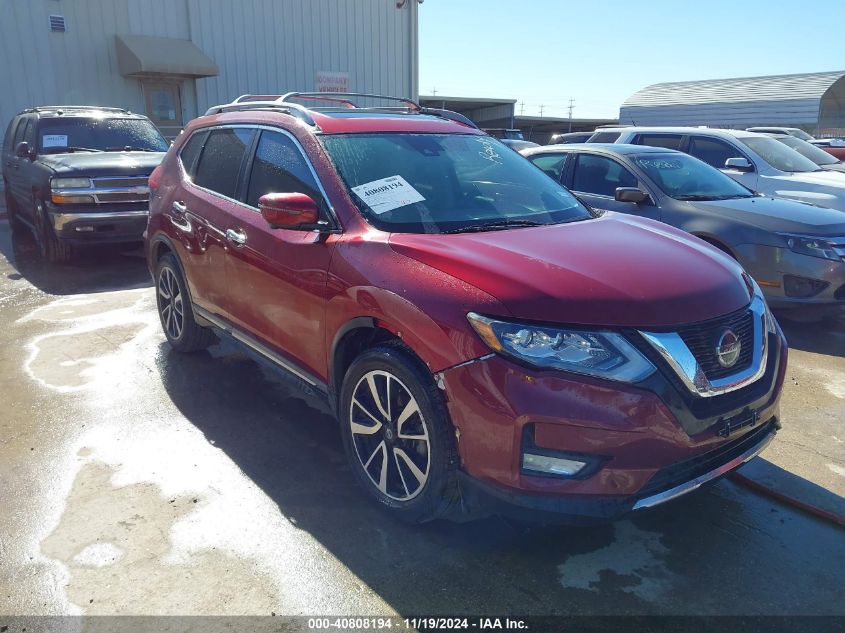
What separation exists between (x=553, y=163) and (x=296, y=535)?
17.8ft

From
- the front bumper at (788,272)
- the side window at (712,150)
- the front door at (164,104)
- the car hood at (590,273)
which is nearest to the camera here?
the car hood at (590,273)

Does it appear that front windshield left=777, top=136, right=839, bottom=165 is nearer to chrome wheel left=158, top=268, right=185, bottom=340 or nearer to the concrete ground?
the concrete ground

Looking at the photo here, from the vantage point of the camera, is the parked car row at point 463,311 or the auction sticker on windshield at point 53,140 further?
the auction sticker on windshield at point 53,140

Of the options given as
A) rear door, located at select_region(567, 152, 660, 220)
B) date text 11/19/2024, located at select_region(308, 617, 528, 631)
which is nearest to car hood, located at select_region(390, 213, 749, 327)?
date text 11/19/2024, located at select_region(308, 617, 528, 631)

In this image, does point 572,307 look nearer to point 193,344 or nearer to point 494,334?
point 494,334

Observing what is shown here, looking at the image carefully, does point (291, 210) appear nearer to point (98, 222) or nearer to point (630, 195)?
point (630, 195)

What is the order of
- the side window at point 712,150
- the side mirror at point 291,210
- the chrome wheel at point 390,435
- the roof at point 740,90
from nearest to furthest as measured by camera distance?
the chrome wheel at point 390,435 < the side mirror at point 291,210 < the side window at point 712,150 < the roof at point 740,90

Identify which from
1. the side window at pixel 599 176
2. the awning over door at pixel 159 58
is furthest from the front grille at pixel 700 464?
the awning over door at pixel 159 58

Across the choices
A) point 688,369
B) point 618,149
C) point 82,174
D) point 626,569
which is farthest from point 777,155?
Result: point 82,174

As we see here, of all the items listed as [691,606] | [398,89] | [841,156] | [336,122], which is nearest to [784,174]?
[336,122]

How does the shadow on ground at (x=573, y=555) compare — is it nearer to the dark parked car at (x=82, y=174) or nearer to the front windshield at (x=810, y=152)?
the dark parked car at (x=82, y=174)

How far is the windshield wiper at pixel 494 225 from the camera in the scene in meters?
3.22

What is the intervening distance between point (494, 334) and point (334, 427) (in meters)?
1.86

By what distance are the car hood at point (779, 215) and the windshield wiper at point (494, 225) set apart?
337cm
